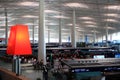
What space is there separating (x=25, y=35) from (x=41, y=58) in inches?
754

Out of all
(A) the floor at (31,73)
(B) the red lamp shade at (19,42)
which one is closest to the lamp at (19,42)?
(B) the red lamp shade at (19,42)

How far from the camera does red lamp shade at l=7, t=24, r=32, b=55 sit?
18.6ft

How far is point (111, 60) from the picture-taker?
21.2 metres

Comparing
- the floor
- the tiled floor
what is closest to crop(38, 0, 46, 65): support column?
the floor

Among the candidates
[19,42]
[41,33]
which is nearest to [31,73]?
[41,33]

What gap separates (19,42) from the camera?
5.70 m

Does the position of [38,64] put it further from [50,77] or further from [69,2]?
[69,2]

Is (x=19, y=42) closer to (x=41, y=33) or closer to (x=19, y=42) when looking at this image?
(x=19, y=42)

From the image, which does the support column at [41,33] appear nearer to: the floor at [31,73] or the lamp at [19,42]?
the floor at [31,73]

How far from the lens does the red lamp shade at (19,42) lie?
5660mm

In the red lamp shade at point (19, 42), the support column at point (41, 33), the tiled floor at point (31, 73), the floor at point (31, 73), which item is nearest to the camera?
the red lamp shade at point (19, 42)

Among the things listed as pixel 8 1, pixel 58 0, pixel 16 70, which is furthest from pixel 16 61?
pixel 8 1

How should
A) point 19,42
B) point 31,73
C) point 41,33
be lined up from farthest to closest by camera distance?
1. point 41,33
2. point 31,73
3. point 19,42

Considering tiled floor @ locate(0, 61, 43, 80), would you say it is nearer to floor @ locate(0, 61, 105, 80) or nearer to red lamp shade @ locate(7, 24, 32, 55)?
floor @ locate(0, 61, 105, 80)
